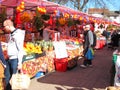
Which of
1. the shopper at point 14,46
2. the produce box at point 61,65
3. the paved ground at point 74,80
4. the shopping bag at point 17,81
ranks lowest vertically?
the paved ground at point 74,80

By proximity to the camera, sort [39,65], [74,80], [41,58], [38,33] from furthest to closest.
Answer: [38,33], [41,58], [39,65], [74,80]

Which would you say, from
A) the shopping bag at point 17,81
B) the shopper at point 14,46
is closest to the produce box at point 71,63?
the shopper at point 14,46

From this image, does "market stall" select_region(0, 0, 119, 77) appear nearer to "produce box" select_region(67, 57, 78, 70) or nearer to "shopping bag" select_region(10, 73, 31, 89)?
"produce box" select_region(67, 57, 78, 70)

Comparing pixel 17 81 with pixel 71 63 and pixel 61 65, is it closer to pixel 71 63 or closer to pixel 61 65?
pixel 61 65

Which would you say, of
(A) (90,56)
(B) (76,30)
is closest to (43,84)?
(A) (90,56)

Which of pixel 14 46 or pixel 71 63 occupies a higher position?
pixel 14 46

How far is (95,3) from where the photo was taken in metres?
37.2

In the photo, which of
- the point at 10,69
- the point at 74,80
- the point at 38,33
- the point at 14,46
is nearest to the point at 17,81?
the point at 10,69

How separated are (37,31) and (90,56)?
4566 millimetres

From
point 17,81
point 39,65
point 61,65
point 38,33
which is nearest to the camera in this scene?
point 17,81

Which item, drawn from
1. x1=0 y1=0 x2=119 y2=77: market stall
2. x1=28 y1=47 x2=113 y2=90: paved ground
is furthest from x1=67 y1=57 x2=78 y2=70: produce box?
x1=28 y1=47 x2=113 y2=90: paved ground

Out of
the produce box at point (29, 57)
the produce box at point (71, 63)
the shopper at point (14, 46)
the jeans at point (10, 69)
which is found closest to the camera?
the shopper at point (14, 46)

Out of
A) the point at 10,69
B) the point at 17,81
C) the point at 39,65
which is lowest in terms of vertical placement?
the point at 39,65

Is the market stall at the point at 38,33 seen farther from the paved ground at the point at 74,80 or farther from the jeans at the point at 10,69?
the jeans at the point at 10,69
